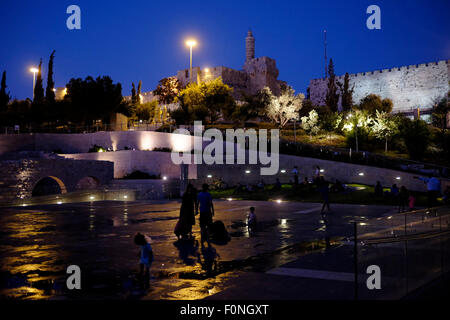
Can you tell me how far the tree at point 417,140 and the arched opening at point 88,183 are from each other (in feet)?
91.9

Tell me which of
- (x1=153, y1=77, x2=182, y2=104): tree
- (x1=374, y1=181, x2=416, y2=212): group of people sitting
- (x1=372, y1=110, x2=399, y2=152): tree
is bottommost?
(x1=374, y1=181, x2=416, y2=212): group of people sitting

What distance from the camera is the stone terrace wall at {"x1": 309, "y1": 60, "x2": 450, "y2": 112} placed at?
64.6m

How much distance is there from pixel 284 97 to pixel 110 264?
161 ft

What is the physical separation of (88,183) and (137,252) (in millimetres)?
28143

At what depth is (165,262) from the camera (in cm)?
804

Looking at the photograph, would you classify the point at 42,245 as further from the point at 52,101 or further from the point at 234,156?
the point at 52,101

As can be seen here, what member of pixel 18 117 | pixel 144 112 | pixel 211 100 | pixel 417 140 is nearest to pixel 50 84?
pixel 18 117

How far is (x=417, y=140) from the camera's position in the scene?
36031 mm

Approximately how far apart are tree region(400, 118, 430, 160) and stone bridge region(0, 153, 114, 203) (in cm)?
2697

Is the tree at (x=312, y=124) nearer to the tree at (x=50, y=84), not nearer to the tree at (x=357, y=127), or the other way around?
the tree at (x=357, y=127)

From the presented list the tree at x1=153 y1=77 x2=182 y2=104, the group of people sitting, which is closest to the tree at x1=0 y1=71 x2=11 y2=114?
the tree at x1=153 y1=77 x2=182 y2=104

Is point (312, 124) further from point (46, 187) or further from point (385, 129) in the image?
point (46, 187)

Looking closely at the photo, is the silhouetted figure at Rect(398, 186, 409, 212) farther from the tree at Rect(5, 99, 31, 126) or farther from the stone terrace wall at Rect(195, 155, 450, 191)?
the tree at Rect(5, 99, 31, 126)

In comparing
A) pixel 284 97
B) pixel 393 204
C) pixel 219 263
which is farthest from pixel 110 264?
pixel 284 97
